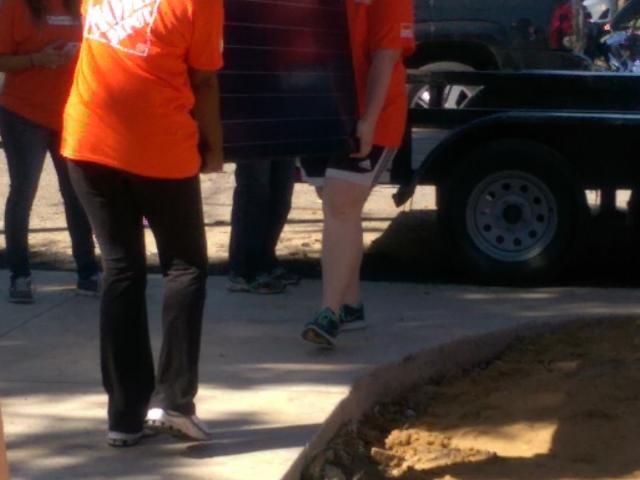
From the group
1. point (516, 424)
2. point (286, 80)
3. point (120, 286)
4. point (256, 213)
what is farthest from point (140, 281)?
point (256, 213)

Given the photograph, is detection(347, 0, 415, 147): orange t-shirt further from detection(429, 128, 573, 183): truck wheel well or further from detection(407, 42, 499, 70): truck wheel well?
detection(407, 42, 499, 70): truck wheel well

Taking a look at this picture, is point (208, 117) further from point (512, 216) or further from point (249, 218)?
point (512, 216)

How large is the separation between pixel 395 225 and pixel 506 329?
3426mm

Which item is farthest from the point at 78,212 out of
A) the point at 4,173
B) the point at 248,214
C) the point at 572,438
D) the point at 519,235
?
the point at 4,173

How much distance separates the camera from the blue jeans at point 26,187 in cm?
676

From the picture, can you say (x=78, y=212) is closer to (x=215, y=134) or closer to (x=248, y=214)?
(x=248, y=214)

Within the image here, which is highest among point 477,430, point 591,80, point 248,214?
point 591,80

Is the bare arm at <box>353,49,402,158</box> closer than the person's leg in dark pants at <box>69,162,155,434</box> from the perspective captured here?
No

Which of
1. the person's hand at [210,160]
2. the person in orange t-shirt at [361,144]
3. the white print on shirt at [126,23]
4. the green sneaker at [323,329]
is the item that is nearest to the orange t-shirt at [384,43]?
the person in orange t-shirt at [361,144]

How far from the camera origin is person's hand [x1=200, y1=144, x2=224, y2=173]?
4.67 m

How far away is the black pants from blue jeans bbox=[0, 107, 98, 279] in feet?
7.13

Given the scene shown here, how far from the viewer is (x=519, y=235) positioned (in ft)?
25.4

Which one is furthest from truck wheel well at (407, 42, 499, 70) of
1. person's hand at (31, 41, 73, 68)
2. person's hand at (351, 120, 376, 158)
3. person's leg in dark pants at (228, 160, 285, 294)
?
person's hand at (351, 120, 376, 158)

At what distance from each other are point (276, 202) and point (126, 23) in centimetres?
311
